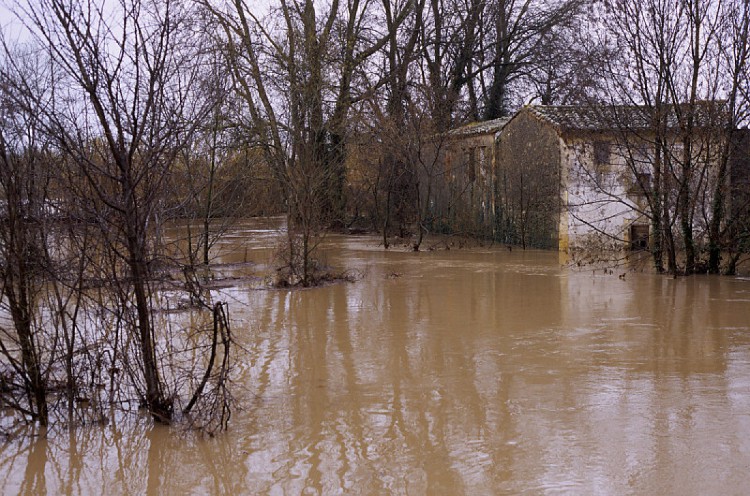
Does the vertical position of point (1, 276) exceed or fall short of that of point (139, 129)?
it falls short

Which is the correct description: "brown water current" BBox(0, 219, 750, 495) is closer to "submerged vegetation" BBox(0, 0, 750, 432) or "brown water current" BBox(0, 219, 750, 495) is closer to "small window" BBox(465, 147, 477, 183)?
"submerged vegetation" BBox(0, 0, 750, 432)

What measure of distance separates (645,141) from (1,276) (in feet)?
44.0

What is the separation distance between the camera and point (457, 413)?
23.8 feet

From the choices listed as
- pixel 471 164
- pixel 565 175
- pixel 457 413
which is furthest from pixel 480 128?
pixel 457 413

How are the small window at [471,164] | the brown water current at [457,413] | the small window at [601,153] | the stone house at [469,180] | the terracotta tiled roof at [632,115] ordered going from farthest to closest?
1. the small window at [471,164]
2. the stone house at [469,180]
3. the small window at [601,153]
4. the terracotta tiled roof at [632,115]
5. the brown water current at [457,413]

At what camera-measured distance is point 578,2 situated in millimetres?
31953

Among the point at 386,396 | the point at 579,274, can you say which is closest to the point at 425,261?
the point at 579,274

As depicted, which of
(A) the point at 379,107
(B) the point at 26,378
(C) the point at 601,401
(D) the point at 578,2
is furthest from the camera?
(D) the point at 578,2

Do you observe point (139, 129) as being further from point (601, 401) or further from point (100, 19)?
point (601, 401)

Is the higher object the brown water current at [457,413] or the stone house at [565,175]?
the stone house at [565,175]

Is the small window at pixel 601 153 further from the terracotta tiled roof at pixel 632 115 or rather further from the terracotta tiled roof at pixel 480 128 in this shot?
the terracotta tiled roof at pixel 480 128

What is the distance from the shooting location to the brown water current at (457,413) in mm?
5828

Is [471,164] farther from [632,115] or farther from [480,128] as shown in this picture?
[632,115]

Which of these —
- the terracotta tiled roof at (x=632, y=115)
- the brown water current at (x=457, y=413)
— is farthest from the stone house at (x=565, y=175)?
the brown water current at (x=457, y=413)
